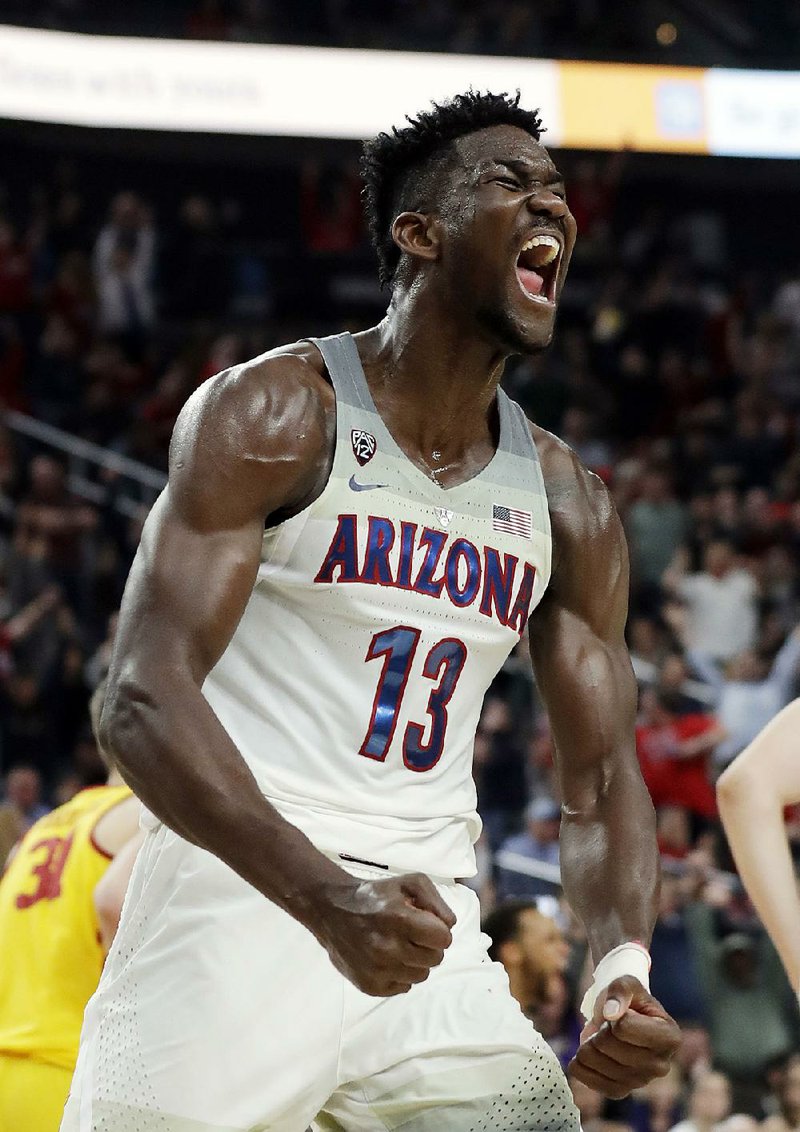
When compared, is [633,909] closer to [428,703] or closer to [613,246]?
[428,703]

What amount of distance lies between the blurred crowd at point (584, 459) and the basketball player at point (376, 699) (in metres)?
2.47

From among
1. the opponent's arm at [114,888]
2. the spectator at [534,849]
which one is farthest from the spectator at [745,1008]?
the opponent's arm at [114,888]

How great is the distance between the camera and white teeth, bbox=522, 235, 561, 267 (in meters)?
3.06

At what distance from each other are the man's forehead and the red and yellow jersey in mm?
1906

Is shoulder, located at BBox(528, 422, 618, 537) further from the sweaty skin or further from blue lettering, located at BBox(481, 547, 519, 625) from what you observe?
blue lettering, located at BBox(481, 547, 519, 625)

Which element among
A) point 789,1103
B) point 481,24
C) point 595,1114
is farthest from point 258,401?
point 481,24

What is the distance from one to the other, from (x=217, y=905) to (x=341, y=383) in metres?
0.88

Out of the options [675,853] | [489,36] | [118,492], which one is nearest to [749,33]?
[489,36]

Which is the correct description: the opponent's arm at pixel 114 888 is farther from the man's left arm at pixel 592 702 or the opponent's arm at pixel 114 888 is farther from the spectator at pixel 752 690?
the spectator at pixel 752 690

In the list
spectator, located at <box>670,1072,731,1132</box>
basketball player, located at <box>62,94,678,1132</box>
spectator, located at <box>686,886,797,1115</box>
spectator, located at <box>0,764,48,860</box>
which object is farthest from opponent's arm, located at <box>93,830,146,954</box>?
spectator, located at <box>0,764,48,860</box>

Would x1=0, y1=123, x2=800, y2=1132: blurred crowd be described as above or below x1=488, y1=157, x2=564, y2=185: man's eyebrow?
below

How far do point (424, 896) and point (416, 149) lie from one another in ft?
5.01

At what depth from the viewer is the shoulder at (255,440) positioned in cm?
277

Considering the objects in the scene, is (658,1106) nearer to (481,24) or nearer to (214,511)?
(214,511)
